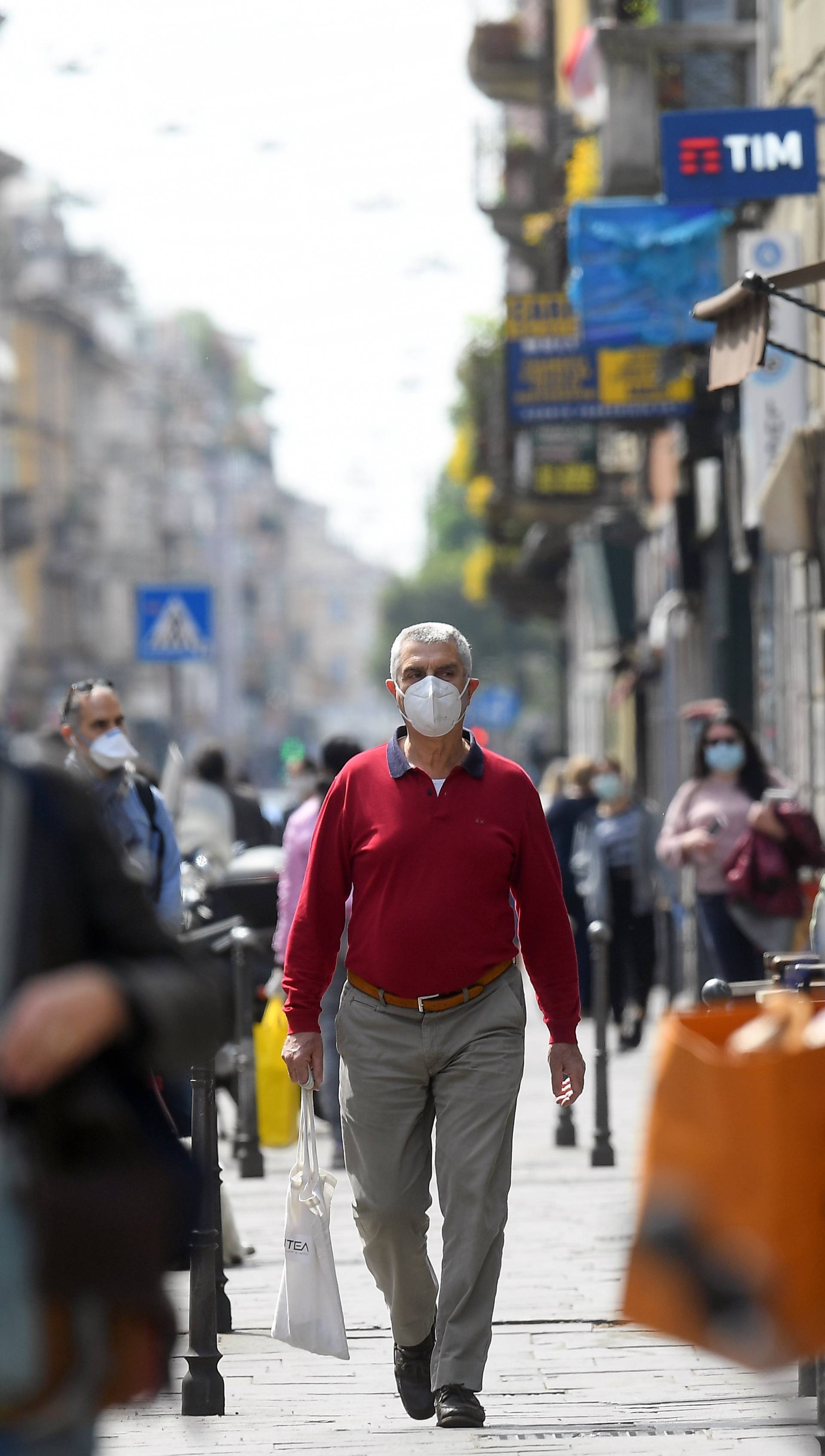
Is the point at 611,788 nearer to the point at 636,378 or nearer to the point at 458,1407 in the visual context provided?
the point at 636,378

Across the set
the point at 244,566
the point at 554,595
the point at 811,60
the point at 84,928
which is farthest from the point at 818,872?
the point at 244,566

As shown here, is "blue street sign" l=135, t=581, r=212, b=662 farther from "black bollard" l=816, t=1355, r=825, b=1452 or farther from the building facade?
Result: the building facade

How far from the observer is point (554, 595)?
158 feet

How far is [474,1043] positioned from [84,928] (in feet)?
10.8

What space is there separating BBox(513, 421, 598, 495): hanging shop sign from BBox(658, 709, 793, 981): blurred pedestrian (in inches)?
656

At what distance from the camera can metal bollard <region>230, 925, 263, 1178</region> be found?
11086 millimetres

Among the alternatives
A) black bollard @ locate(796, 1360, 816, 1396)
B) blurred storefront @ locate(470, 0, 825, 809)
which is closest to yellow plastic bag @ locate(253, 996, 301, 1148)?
blurred storefront @ locate(470, 0, 825, 809)

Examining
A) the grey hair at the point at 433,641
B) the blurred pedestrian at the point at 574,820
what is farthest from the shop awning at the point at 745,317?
the blurred pedestrian at the point at 574,820

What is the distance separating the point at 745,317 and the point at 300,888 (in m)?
3.39

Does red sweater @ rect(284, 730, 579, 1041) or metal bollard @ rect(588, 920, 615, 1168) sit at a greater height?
red sweater @ rect(284, 730, 579, 1041)

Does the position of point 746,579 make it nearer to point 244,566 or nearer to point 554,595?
point 554,595

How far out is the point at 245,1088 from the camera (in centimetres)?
1112

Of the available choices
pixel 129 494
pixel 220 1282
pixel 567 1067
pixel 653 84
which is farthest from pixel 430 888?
pixel 129 494

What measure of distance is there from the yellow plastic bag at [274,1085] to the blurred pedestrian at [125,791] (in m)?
3.15
